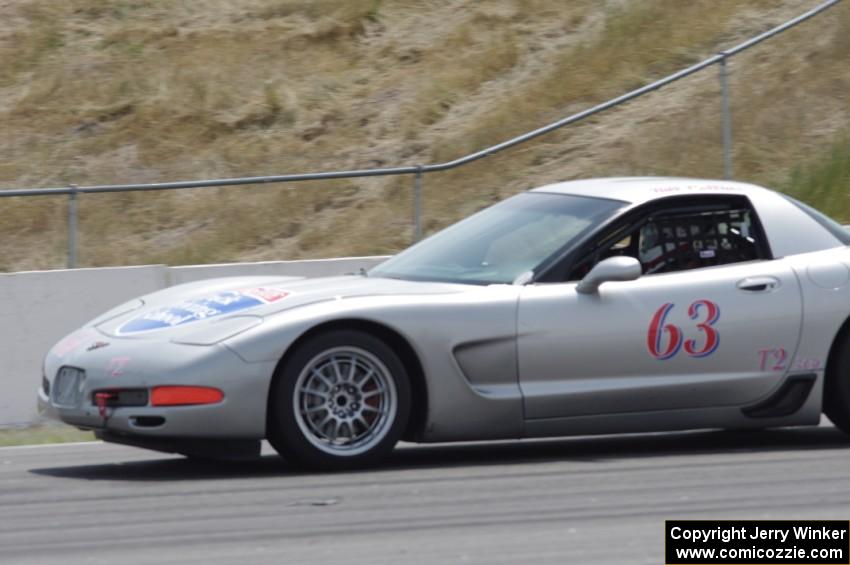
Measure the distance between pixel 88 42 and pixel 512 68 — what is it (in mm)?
5772

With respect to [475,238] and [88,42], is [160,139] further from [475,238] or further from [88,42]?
[475,238]

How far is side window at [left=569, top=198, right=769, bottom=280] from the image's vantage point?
25.6 ft

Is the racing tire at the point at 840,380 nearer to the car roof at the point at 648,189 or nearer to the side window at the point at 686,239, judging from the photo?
the side window at the point at 686,239

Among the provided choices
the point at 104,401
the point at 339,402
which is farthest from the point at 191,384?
the point at 339,402

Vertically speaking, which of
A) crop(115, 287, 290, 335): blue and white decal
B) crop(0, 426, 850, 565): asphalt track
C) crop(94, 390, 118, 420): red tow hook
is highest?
crop(115, 287, 290, 335): blue and white decal

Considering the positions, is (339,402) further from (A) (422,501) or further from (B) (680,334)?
(B) (680,334)

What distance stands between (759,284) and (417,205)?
16.3 feet

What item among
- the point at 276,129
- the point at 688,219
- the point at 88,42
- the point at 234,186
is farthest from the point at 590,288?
the point at 88,42

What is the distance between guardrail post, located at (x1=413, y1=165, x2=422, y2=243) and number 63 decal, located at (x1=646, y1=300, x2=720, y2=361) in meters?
4.92

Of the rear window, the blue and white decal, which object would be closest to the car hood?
the blue and white decal

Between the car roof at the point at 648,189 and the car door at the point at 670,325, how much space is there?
0.28 ft

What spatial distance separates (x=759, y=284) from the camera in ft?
25.6

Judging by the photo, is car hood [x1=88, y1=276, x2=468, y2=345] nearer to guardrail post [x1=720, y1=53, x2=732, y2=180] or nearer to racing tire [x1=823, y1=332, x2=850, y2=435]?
racing tire [x1=823, y1=332, x2=850, y2=435]

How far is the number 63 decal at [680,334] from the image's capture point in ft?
24.9
